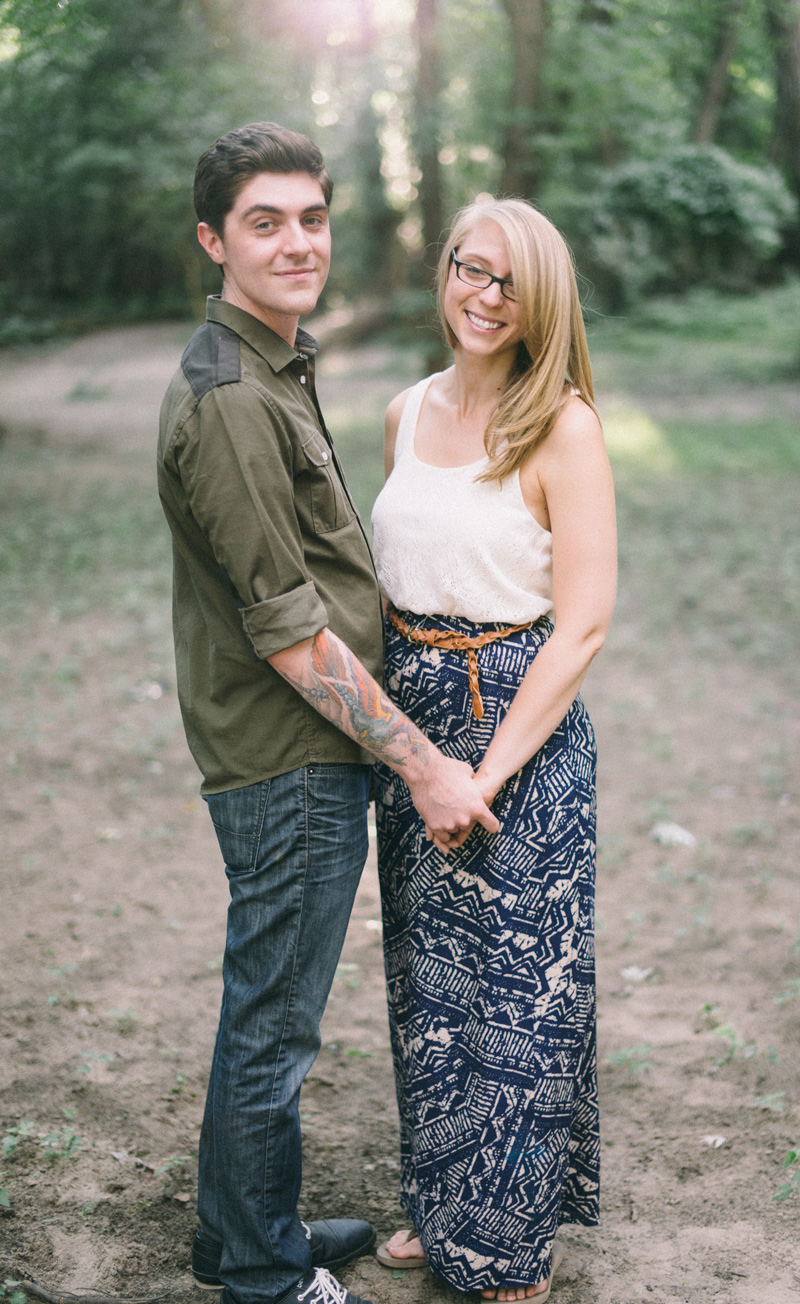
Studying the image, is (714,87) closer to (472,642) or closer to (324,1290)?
(472,642)

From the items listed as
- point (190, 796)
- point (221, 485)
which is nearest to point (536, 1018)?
point (221, 485)

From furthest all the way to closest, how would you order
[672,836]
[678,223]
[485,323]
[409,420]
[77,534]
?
[678,223] < [77,534] < [672,836] < [409,420] < [485,323]

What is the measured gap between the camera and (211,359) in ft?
6.02

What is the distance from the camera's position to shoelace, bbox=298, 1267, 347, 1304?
2107mm

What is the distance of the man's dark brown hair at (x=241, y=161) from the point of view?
5.98 ft

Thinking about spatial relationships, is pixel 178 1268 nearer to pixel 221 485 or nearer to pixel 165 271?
pixel 221 485

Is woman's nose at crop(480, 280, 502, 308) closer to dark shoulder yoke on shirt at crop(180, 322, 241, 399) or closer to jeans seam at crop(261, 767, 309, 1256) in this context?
dark shoulder yoke on shirt at crop(180, 322, 241, 399)

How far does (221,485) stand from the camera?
5.80 feet

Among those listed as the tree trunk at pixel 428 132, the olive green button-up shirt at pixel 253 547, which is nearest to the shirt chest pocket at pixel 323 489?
the olive green button-up shirt at pixel 253 547

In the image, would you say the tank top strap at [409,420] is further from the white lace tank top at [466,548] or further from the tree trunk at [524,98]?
the tree trunk at [524,98]

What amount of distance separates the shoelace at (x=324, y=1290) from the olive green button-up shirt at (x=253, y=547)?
1.01 meters

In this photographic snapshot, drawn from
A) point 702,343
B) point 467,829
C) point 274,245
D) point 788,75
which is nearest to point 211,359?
point 274,245

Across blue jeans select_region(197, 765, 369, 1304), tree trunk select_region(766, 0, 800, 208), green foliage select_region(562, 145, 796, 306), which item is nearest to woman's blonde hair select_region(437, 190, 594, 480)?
blue jeans select_region(197, 765, 369, 1304)

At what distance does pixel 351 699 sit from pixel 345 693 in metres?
0.02
